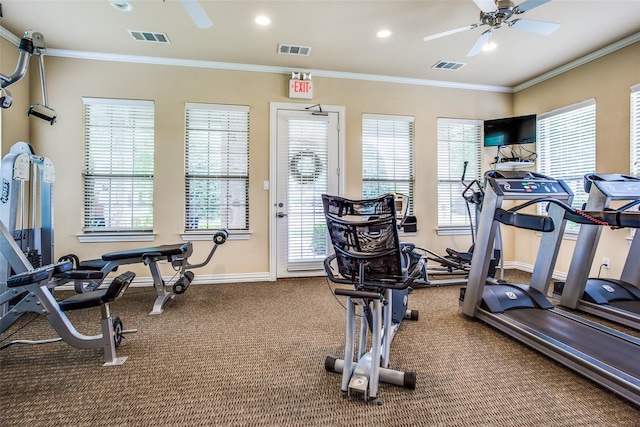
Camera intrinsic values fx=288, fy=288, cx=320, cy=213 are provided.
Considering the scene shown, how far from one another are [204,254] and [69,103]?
2482 millimetres

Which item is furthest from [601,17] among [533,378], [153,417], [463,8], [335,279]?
[153,417]

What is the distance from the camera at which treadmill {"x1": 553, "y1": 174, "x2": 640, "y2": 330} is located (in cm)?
258

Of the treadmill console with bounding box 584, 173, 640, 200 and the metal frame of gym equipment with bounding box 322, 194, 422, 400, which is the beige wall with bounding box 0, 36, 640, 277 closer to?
the treadmill console with bounding box 584, 173, 640, 200

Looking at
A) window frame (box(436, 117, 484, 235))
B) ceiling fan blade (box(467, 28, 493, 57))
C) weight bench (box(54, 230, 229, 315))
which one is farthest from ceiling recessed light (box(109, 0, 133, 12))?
window frame (box(436, 117, 484, 235))

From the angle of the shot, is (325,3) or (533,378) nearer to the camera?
(533,378)

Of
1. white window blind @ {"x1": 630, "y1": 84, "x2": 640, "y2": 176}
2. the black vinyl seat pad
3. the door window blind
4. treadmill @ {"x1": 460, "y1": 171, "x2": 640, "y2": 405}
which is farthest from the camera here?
the door window blind

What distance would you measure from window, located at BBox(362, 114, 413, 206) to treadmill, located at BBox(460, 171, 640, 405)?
1.82 meters

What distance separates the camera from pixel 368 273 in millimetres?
1555

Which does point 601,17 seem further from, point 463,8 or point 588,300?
point 588,300

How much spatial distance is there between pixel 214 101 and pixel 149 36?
3.10 ft

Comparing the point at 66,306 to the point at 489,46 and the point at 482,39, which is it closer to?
the point at 482,39

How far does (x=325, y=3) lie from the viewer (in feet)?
8.82

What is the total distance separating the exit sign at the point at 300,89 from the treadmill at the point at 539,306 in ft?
8.54

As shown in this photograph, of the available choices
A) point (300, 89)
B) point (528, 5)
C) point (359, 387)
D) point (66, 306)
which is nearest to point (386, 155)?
point (300, 89)
